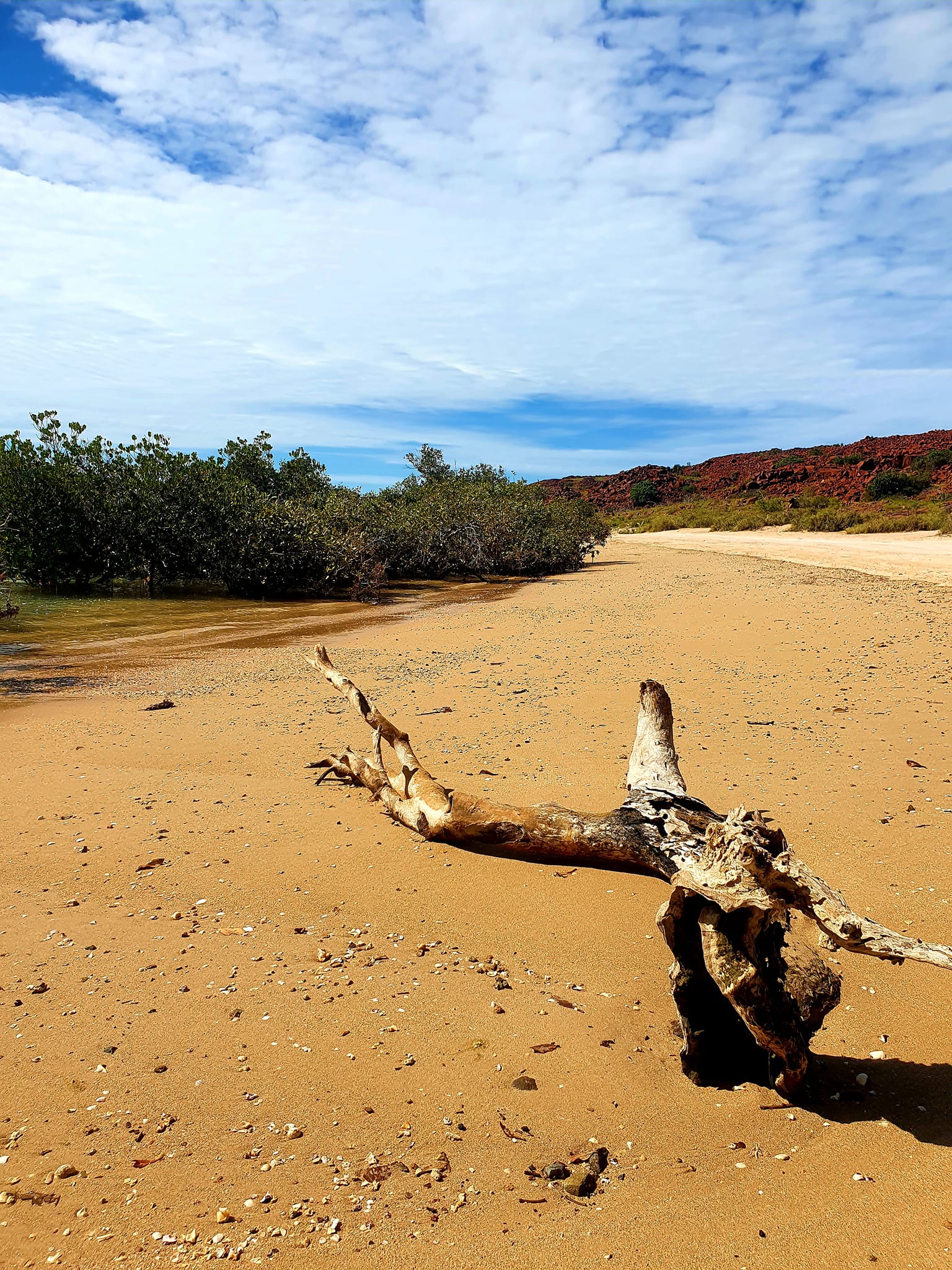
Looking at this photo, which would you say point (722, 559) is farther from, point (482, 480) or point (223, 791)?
point (223, 791)

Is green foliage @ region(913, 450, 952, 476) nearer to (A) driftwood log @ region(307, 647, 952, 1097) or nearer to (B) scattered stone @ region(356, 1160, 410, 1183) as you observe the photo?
(A) driftwood log @ region(307, 647, 952, 1097)

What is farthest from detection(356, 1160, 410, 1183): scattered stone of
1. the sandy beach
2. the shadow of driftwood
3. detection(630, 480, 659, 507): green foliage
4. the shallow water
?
detection(630, 480, 659, 507): green foliage

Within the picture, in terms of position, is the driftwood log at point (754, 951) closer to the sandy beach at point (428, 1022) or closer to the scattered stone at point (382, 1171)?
the sandy beach at point (428, 1022)

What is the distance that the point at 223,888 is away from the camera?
420 cm

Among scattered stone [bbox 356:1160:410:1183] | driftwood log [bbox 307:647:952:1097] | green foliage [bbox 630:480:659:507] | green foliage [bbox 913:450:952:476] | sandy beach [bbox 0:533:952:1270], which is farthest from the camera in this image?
green foliage [bbox 630:480:659:507]

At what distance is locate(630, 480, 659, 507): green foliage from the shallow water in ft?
165

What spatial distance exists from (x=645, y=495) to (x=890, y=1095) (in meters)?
72.9

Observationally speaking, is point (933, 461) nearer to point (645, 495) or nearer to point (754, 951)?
point (645, 495)

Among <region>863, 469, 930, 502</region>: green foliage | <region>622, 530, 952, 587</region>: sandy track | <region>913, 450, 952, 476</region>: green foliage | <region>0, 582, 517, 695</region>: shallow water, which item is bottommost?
<region>0, 582, 517, 695</region>: shallow water

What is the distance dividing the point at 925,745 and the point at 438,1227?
5.11 m

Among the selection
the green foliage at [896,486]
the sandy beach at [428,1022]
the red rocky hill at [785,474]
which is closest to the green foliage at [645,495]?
the red rocky hill at [785,474]

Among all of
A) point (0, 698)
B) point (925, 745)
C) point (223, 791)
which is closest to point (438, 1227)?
point (223, 791)

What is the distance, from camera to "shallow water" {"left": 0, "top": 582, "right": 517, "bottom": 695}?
1210cm

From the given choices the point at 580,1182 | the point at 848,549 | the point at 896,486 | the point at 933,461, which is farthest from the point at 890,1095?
the point at 933,461
